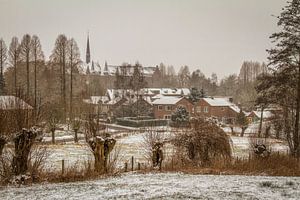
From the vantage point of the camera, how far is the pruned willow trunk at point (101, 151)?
1464 cm

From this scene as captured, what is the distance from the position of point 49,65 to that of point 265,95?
35.2m

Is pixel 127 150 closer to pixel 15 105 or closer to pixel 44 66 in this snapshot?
pixel 15 105

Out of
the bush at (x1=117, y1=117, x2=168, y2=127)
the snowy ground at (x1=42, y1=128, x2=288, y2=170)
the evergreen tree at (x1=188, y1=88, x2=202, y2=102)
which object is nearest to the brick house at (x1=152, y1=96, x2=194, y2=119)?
the evergreen tree at (x1=188, y1=88, x2=202, y2=102)

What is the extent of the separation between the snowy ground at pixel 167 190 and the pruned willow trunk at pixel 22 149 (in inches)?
51.3

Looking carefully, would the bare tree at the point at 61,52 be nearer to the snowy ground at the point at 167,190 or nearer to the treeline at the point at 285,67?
the treeline at the point at 285,67

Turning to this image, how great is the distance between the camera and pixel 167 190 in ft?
33.8

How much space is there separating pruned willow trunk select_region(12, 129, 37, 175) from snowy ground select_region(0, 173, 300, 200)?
1.30 metres

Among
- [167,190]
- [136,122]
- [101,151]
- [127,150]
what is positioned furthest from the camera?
[136,122]

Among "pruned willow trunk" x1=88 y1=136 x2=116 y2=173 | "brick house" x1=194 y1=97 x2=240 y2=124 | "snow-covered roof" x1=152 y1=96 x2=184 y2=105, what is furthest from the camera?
"brick house" x1=194 y1=97 x2=240 y2=124

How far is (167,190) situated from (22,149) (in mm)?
5705

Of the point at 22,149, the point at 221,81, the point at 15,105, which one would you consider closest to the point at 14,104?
the point at 15,105

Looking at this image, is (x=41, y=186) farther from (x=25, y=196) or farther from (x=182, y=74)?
(x=182, y=74)

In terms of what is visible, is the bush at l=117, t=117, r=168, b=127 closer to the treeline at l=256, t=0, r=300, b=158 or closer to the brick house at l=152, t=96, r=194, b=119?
the brick house at l=152, t=96, r=194, b=119

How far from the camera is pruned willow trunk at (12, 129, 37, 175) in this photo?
42.0 ft
